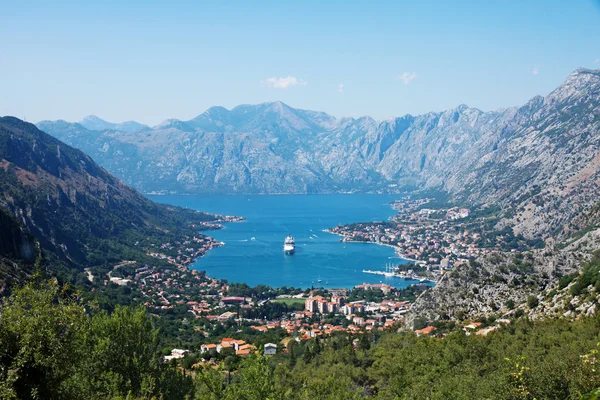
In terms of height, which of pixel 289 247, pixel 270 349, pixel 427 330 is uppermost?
pixel 289 247

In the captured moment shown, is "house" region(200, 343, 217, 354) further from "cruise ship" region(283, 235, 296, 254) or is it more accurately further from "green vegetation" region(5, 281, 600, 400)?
"cruise ship" region(283, 235, 296, 254)

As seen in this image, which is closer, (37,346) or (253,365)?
(37,346)

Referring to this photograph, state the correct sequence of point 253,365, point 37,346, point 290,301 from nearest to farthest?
point 37,346
point 253,365
point 290,301

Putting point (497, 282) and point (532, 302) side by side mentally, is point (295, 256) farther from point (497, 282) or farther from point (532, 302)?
point (532, 302)

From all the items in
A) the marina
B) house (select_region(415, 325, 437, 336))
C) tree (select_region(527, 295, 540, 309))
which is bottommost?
house (select_region(415, 325, 437, 336))

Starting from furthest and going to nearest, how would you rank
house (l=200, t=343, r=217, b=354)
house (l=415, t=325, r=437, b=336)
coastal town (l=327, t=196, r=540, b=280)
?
coastal town (l=327, t=196, r=540, b=280) → house (l=200, t=343, r=217, b=354) → house (l=415, t=325, r=437, b=336)

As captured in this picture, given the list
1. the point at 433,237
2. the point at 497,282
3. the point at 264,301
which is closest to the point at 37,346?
the point at 497,282

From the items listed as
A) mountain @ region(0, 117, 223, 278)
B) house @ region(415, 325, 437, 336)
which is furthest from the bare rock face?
mountain @ region(0, 117, 223, 278)

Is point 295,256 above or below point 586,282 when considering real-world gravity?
above

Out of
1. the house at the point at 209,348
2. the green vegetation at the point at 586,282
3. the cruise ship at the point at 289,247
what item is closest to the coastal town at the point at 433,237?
the cruise ship at the point at 289,247
